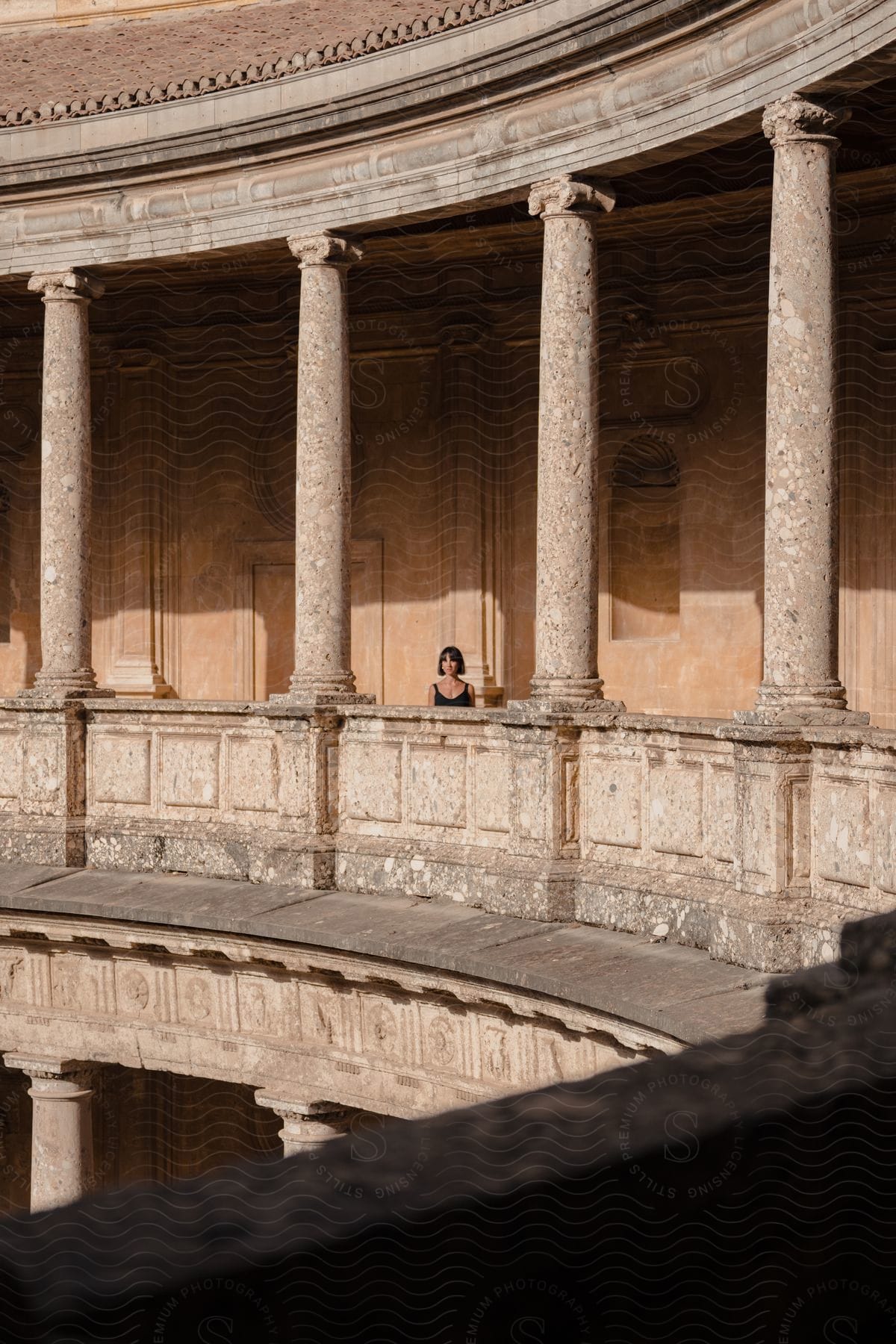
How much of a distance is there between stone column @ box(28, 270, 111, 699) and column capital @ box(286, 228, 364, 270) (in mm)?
2577

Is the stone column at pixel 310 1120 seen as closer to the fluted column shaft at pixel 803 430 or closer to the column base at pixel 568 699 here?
the column base at pixel 568 699

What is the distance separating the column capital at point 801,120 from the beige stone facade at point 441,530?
2 cm

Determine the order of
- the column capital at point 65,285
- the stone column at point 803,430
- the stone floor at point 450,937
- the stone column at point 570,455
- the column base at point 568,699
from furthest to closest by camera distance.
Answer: the column capital at point 65,285 < the stone column at point 570,455 < the column base at point 568,699 < the stone column at point 803,430 < the stone floor at point 450,937

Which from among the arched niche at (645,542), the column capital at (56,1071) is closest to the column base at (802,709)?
the arched niche at (645,542)

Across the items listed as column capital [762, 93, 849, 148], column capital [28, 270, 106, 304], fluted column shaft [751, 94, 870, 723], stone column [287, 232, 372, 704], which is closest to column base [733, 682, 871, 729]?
fluted column shaft [751, 94, 870, 723]

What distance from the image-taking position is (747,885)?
11719mm

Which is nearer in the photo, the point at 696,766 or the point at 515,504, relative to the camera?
the point at 696,766

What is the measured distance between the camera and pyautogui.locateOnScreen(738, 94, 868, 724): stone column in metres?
11.9

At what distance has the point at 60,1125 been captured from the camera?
16078mm

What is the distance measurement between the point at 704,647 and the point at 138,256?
663 cm

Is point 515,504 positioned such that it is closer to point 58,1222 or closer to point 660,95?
point 660,95

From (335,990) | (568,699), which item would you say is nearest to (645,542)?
(568,699)

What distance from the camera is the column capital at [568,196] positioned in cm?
1407

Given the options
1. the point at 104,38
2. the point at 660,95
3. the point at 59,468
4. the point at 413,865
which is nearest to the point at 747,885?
the point at 413,865
